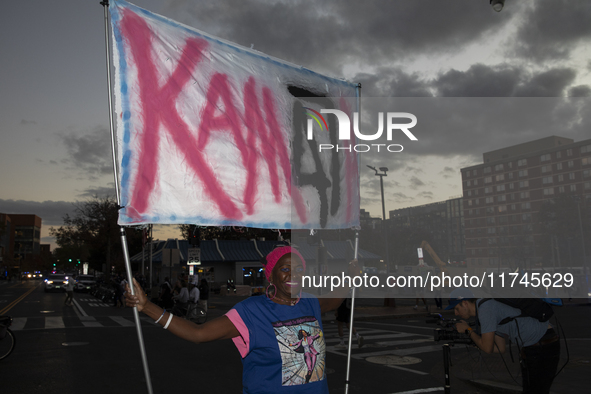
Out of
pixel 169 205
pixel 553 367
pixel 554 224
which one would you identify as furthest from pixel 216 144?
pixel 554 224

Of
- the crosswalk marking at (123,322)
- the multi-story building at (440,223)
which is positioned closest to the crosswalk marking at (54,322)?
the crosswalk marking at (123,322)

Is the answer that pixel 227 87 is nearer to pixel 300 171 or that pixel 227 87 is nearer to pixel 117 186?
pixel 300 171

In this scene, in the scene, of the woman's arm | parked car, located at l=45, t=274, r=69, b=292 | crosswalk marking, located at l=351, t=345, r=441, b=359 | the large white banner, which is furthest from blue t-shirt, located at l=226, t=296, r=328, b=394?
parked car, located at l=45, t=274, r=69, b=292

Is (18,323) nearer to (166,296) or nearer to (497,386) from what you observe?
(166,296)

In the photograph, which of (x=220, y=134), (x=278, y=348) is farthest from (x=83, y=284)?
(x=278, y=348)

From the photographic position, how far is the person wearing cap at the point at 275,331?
2676 millimetres

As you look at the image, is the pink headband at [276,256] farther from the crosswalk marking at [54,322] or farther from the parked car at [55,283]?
the parked car at [55,283]

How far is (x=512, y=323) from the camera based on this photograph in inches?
169

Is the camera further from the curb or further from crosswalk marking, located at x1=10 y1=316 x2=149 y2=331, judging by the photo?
crosswalk marking, located at x1=10 y1=316 x2=149 y2=331

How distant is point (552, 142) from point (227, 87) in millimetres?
5791

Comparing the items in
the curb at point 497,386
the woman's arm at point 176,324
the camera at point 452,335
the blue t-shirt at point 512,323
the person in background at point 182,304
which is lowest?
the curb at point 497,386

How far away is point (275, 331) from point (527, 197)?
19.6 feet

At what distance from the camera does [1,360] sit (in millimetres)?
9828

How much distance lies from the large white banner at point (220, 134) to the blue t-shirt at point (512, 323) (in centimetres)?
154
